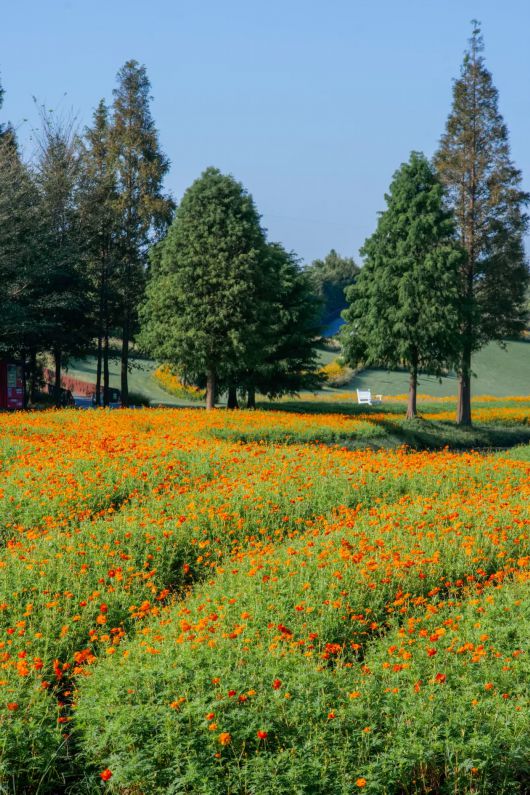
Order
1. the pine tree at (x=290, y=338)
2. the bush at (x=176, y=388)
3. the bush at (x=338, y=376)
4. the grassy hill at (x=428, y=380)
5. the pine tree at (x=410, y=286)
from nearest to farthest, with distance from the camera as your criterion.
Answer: the pine tree at (x=410, y=286)
the pine tree at (x=290, y=338)
the bush at (x=176, y=388)
the grassy hill at (x=428, y=380)
the bush at (x=338, y=376)

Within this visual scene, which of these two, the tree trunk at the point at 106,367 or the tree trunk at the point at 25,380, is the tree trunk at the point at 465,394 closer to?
the tree trunk at the point at 106,367

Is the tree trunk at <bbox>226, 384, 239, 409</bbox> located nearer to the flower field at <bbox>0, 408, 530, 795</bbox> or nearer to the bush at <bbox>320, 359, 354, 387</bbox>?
the flower field at <bbox>0, 408, 530, 795</bbox>

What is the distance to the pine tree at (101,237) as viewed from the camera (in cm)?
3681

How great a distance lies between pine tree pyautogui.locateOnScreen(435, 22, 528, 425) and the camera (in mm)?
35500

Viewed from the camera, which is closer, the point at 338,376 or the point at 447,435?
the point at 447,435

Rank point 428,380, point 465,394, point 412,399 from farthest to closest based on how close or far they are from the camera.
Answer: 1. point 428,380
2. point 465,394
3. point 412,399

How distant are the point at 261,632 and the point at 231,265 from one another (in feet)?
70.1

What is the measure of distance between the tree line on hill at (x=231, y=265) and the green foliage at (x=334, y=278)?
230ft

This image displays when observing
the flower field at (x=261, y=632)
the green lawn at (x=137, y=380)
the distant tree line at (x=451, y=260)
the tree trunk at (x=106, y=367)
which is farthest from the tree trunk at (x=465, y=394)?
the green lawn at (x=137, y=380)

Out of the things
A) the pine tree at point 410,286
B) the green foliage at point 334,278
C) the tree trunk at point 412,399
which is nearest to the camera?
the pine tree at point 410,286

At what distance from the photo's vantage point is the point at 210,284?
2830cm

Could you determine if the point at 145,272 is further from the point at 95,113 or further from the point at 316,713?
the point at 316,713

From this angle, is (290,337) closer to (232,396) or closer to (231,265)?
(232,396)

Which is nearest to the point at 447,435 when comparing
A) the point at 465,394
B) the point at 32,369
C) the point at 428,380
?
the point at 465,394
